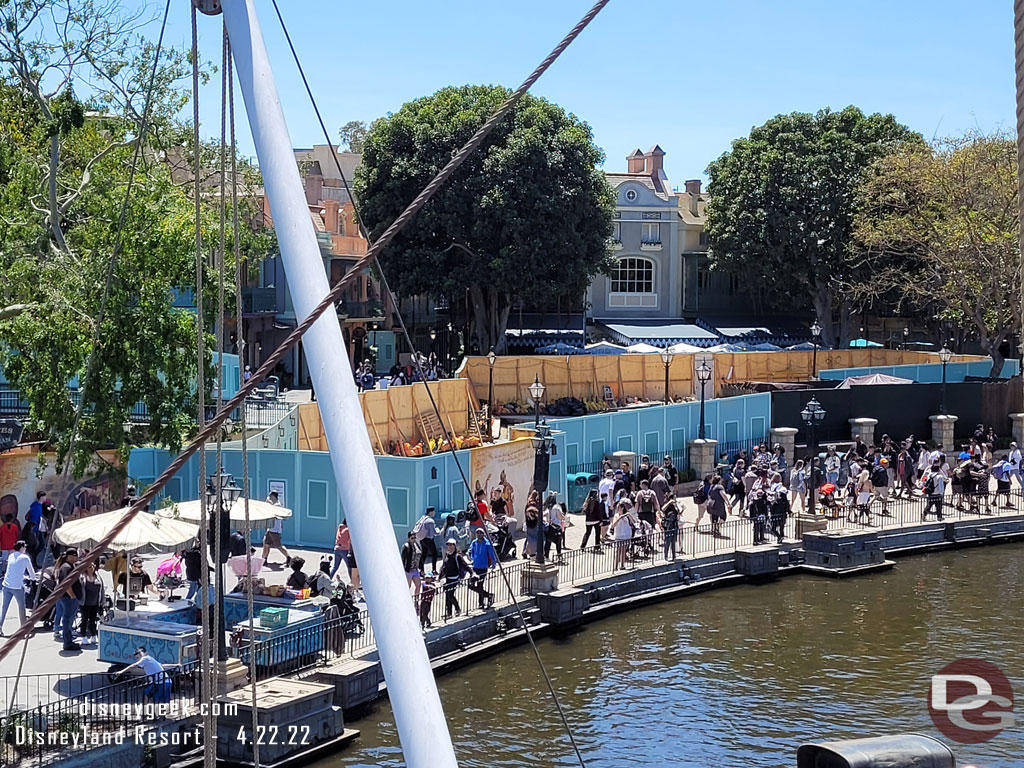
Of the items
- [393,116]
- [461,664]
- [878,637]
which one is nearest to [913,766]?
[461,664]

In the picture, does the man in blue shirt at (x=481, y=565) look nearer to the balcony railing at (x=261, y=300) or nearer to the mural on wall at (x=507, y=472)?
the mural on wall at (x=507, y=472)

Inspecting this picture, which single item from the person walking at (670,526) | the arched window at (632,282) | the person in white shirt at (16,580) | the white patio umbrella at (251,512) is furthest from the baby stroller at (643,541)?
the arched window at (632,282)

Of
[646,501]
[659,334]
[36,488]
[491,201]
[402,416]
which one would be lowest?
[646,501]

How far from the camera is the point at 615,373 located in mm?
41812

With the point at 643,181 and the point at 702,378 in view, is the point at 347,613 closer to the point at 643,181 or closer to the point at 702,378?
the point at 702,378

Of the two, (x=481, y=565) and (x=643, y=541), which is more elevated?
(x=481, y=565)

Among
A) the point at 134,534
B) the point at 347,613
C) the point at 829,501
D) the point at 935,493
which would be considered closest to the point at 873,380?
the point at 935,493

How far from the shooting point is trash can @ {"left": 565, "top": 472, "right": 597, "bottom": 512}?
2786cm

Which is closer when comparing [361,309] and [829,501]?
[829,501]

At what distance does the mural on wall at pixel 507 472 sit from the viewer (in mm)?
23938

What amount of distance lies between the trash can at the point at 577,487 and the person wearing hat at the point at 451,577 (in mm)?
8593

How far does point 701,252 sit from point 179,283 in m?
48.4

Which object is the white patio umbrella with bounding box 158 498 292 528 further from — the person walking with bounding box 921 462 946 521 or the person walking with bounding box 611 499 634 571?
the person walking with bounding box 921 462 946 521

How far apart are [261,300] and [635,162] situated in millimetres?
30356
